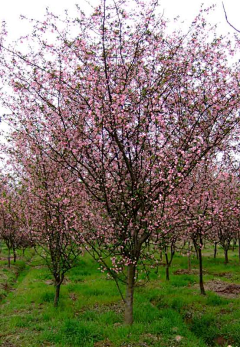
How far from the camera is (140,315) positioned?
30.3 ft

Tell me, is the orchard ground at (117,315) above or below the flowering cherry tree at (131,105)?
below

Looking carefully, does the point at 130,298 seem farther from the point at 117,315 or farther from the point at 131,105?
the point at 131,105

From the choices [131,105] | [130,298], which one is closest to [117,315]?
[130,298]

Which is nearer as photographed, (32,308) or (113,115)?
(113,115)

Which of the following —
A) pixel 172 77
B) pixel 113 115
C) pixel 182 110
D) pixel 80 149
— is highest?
pixel 172 77

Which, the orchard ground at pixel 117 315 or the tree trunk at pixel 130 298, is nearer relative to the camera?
the orchard ground at pixel 117 315

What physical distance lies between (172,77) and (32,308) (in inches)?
390

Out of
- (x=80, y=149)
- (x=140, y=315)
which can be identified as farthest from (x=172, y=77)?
(x=140, y=315)

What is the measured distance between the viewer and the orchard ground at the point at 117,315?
7.67m

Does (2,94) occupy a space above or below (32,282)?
above

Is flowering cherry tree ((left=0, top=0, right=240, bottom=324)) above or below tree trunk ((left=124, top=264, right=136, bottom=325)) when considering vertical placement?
above

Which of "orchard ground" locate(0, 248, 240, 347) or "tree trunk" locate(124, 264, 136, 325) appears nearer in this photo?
"orchard ground" locate(0, 248, 240, 347)

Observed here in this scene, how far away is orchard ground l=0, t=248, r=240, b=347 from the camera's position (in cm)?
767

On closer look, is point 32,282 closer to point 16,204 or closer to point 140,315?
point 16,204
